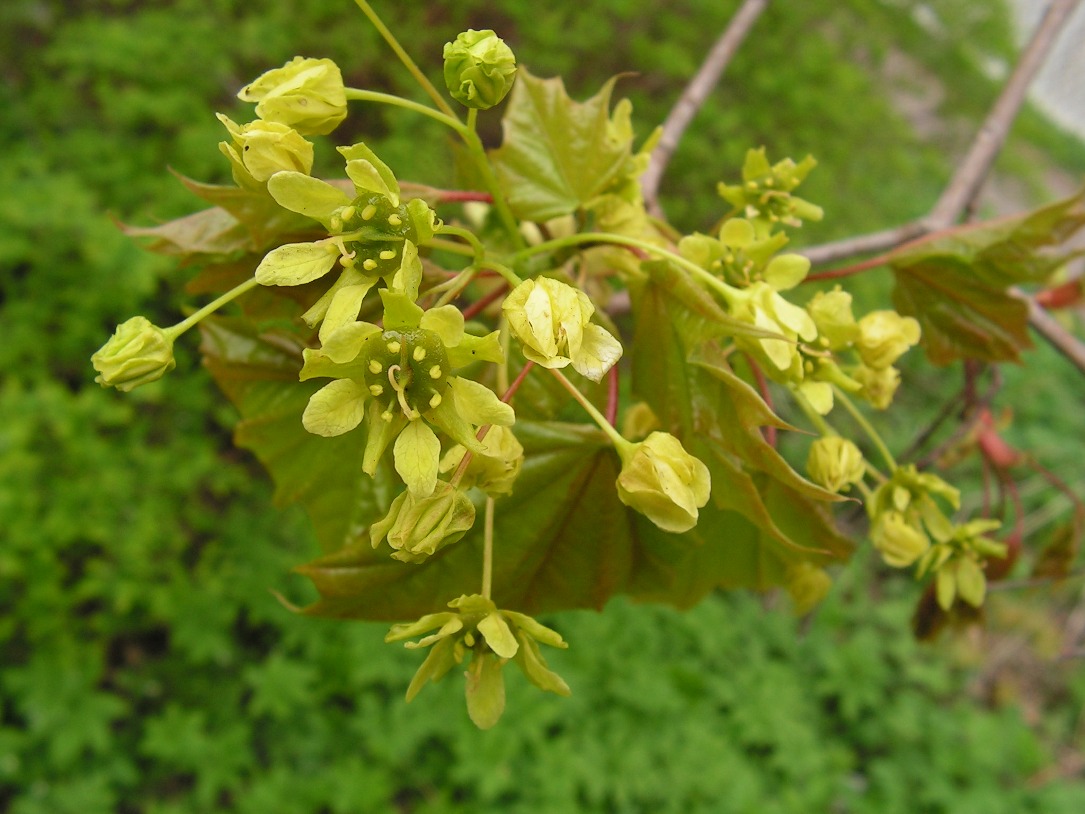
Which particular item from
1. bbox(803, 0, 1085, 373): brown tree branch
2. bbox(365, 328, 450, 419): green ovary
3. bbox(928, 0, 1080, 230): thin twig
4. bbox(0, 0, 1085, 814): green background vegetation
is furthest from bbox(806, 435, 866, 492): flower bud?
bbox(0, 0, 1085, 814): green background vegetation

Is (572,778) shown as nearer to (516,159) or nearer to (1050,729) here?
(516,159)

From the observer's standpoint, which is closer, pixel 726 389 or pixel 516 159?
pixel 726 389

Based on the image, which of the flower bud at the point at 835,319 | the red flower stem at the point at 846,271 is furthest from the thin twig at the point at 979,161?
the flower bud at the point at 835,319

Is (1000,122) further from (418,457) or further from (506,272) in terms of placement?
(418,457)

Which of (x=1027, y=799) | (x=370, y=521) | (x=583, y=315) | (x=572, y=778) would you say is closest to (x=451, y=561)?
(x=370, y=521)

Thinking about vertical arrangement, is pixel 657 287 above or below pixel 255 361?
above

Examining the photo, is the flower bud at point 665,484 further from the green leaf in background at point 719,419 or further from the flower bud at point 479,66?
the flower bud at point 479,66
